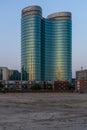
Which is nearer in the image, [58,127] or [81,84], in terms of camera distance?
[58,127]

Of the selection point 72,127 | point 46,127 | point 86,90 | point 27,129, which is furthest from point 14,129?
point 86,90

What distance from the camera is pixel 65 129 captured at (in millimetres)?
24141

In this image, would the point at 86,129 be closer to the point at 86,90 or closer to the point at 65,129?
the point at 65,129

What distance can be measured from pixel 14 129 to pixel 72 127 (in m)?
4.09

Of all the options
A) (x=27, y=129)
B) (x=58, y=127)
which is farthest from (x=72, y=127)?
(x=27, y=129)

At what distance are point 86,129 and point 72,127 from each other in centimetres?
157

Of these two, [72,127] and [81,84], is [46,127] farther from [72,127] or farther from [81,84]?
[81,84]

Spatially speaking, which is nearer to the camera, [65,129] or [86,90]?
[65,129]

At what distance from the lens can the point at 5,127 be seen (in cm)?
2492

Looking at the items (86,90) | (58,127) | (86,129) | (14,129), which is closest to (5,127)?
(14,129)

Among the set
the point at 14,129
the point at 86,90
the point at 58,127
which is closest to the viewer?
the point at 14,129

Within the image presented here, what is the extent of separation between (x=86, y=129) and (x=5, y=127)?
536cm

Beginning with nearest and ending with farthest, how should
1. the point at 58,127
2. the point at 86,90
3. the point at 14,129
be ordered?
1. the point at 14,129
2. the point at 58,127
3. the point at 86,90

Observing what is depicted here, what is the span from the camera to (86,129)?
23.9 metres
